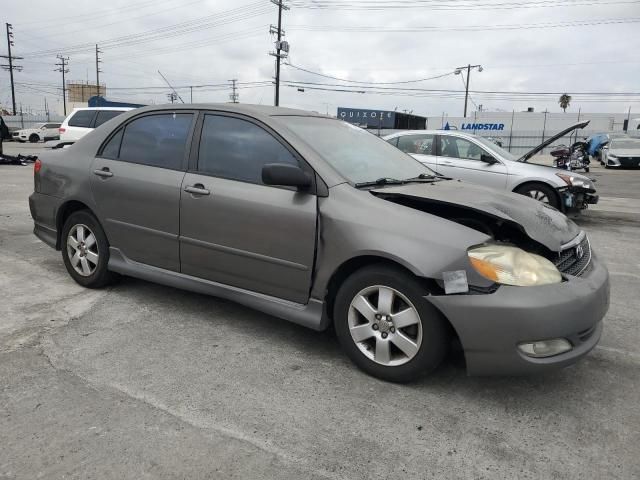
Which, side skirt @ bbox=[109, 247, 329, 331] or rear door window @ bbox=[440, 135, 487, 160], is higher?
rear door window @ bbox=[440, 135, 487, 160]

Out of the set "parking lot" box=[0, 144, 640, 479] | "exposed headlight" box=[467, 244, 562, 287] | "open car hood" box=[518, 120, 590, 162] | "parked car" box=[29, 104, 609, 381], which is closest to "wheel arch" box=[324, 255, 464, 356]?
"parked car" box=[29, 104, 609, 381]

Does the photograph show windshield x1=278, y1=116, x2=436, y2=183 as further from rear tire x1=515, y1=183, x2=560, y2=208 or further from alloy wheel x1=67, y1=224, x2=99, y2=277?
rear tire x1=515, y1=183, x2=560, y2=208

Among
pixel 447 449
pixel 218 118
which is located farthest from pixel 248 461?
pixel 218 118

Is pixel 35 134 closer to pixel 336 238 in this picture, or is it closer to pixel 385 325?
pixel 336 238

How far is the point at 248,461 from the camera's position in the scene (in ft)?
7.38

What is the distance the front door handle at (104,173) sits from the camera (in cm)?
409

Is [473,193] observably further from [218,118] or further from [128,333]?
[128,333]

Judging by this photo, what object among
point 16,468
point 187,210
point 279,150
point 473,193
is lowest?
point 16,468

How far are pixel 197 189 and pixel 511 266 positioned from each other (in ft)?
6.87

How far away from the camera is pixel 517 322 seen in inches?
99.7

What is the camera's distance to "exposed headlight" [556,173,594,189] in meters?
8.24

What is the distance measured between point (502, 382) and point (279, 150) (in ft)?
6.42

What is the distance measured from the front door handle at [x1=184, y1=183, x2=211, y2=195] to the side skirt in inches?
24.1

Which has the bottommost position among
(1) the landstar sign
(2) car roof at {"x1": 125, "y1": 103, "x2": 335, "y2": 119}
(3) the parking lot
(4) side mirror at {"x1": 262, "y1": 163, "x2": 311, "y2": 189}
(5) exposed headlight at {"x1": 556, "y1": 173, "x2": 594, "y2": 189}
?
(3) the parking lot
